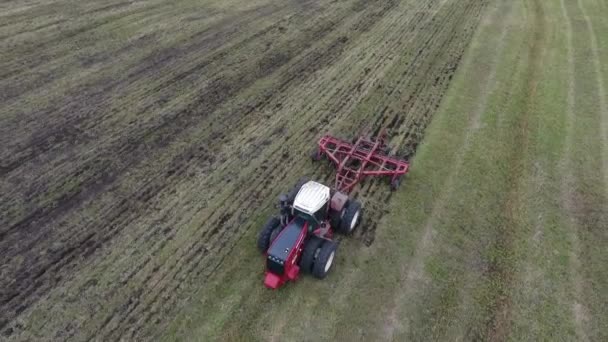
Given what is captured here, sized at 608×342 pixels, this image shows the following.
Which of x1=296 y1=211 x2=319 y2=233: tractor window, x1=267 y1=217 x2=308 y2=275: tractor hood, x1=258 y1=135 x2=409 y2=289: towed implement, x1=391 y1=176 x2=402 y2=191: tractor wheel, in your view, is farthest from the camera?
x1=391 y1=176 x2=402 y2=191: tractor wheel

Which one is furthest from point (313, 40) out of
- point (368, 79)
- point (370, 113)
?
point (370, 113)

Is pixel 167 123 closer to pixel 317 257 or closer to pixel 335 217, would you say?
pixel 335 217

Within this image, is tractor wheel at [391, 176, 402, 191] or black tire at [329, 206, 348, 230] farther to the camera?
tractor wheel at [391, 176, 402, 191]

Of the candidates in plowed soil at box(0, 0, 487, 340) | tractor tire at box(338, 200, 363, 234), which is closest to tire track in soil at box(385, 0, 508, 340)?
plowed soil at box(0, 0, 487, 340)

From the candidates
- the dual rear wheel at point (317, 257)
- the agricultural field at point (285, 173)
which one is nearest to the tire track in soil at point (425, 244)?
the agricultural field at point (285, 173)

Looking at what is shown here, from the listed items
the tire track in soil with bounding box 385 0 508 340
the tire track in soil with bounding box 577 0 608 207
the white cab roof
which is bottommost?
the tire track in soil with bounding box 385 0 508 340

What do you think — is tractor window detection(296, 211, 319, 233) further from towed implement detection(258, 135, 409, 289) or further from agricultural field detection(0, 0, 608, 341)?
agricultural field detection(0, 0, 608, 341)

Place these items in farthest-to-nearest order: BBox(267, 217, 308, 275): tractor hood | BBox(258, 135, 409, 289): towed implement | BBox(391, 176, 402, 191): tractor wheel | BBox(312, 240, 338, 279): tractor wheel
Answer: BBox(391, 176, 402, 191): tractor wheel < BBox(312, 240, 338, 279): tractor wheel < BBox(258, 135, 409, 289): towed implement < BBox(267, 217, 308, 275): tractor hood

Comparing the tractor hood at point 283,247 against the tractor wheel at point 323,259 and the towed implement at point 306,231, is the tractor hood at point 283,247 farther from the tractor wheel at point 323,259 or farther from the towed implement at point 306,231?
the tractor wheel at point 323,259

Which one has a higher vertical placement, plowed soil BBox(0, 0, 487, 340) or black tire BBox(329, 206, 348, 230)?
black tire BBox(329, 206, 348, 230)
